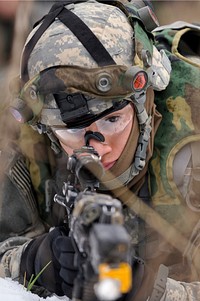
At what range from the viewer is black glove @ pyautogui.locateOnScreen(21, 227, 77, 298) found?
206 cm

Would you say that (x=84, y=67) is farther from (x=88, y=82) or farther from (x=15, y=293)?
(x=15, y=293)

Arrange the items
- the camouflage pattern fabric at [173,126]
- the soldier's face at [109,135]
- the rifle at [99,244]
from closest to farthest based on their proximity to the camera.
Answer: the rifle at [99,244] < the soldier's face at [109,135] < the camouflage pattern fabric at [173,126]

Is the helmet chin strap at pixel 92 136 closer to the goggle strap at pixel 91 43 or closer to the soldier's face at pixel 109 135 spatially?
the soldier's face at pixel 109 135

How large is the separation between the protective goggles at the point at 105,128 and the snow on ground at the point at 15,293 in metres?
0.58

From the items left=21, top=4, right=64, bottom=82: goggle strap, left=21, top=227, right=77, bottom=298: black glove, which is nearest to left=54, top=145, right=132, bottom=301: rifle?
left=21, top=227, right=77, bottom=298: black glove

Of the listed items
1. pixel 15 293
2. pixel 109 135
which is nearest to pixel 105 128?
pixel 109 135

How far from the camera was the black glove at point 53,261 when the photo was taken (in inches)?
81.2

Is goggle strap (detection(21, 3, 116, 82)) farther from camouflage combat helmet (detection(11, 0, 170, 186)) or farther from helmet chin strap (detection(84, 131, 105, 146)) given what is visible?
helmet chin strap (detection(84, 131, 105, 146))

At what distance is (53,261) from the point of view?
2320 mm

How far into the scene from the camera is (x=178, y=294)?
7.48 ft

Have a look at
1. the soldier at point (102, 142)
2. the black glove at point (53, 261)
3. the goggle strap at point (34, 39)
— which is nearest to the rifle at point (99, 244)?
the black glove at point (53, 261)

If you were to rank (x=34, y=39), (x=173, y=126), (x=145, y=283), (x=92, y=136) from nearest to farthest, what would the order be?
(x=145, y=283) < (x=92, y=136) < (x=34, y=39) < (x=173, y=126)

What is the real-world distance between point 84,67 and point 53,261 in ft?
2.44

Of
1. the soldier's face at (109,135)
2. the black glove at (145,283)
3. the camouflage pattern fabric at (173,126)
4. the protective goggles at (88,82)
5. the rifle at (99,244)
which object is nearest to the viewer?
the rifle at (99,244)
